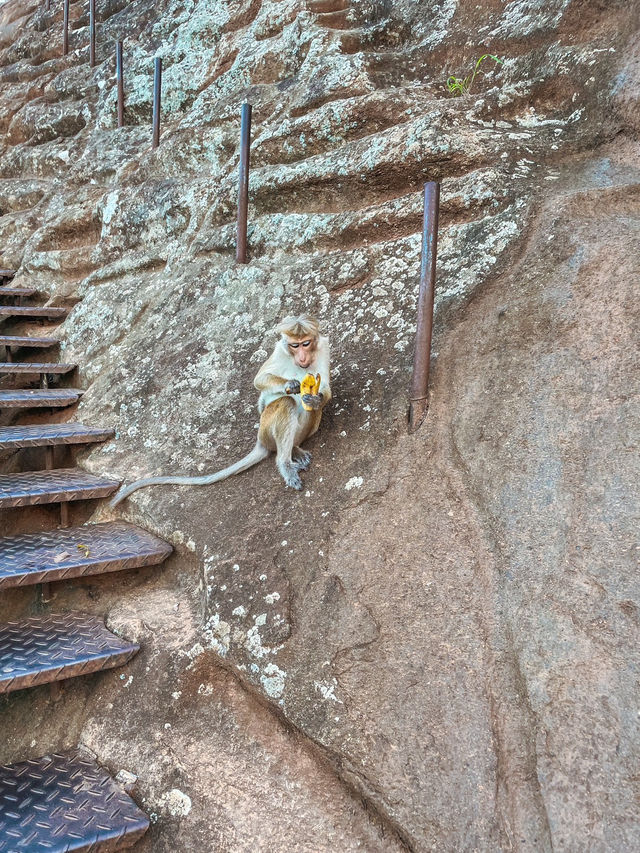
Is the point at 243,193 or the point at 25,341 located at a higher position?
the point at 243,193

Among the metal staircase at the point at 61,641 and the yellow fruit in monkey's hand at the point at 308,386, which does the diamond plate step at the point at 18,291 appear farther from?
the yellow fruit in monkey's hand at the point at 308,386

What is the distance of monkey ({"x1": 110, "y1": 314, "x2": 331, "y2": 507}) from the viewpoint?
2576 millimetres

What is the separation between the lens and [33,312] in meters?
4.86

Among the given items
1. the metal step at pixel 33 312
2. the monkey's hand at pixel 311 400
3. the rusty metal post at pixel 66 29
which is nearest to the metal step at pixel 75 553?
the monkey's hand at pixel 311 400

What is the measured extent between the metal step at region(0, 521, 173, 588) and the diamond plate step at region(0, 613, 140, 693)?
176 mm

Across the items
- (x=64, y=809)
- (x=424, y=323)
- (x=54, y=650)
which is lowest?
(x=64, y=809)

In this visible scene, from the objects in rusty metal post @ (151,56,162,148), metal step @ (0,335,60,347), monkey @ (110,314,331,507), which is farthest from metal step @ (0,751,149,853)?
rusty metal post @ (151,56,162,148)

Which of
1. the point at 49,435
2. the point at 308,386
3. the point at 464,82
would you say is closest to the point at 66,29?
the point at 464,82

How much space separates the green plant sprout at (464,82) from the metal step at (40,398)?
10.1 ft

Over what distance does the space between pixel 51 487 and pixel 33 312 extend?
251 cm

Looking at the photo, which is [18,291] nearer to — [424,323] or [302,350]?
[302,350]

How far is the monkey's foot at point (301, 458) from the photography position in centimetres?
264

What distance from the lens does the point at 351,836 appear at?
173 cm

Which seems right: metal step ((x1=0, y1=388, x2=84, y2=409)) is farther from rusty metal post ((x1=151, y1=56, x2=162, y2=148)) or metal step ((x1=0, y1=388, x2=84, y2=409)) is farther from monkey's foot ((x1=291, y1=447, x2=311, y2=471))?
rusty metal post ((x1=151, y1=56, x2=162, y2=148))
